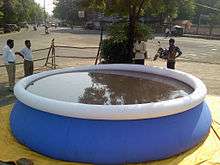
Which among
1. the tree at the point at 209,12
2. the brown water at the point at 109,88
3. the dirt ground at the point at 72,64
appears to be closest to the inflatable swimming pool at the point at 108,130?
the brown water at the point at 109,88

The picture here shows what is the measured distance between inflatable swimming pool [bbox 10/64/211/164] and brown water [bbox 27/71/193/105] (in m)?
1.15

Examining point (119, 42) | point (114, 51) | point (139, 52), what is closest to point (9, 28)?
point (114, 51)

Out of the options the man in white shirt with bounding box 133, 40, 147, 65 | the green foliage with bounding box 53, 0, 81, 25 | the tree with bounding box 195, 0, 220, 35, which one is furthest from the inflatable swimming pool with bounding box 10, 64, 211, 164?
the green foliage with bounding box 53, 0, 81, 25

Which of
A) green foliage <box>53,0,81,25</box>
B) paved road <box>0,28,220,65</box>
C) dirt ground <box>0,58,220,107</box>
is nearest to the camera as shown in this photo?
dirt ground <box>0,58,220,107</box>

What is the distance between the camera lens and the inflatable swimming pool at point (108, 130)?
6.66 meters

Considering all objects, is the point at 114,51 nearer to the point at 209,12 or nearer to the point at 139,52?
the point at 139,52

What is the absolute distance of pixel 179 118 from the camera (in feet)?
23.6

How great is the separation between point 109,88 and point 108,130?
2.99 m

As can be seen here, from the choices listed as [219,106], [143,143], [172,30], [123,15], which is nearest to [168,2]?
[123,15]

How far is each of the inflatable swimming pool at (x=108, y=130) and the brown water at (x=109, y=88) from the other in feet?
3.77

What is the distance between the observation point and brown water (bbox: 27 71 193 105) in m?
8.45

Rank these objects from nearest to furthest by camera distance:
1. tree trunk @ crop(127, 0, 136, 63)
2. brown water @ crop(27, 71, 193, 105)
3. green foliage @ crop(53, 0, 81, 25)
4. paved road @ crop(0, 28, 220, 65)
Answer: brown water @ crop(27, 71, 193, 105) → tree trunk @ crop(127, 0, 136, 63) → paved road @ crop(0, 28, 220, 65) → green foliage @ crop(53, 0, 81, 25)

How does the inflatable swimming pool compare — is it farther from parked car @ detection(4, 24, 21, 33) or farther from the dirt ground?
parked car @ detection(4, 24, 21, 33)

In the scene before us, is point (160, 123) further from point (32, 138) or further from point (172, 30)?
point (172, 30)
